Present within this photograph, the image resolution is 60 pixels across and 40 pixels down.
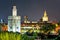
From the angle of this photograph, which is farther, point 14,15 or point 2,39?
point 14,15

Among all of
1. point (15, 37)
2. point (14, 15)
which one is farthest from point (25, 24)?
point (15, 37)

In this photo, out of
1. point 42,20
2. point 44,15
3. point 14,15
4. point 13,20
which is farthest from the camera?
point 44,15

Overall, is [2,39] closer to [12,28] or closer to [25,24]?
[12,28]

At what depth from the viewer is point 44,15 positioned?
156 meters

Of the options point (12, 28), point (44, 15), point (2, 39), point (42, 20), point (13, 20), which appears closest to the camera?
point (2, 39)

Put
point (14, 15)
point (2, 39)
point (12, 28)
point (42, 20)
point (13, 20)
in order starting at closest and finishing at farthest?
point (2, 39) → point (12, 28) → point (13, 20) → point (14, 15) → point (42, 20)

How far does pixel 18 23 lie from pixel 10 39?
102m

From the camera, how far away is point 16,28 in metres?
114

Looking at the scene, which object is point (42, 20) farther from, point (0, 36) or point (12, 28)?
point (0, 36)

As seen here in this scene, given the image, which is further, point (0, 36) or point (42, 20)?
point (42, 20)

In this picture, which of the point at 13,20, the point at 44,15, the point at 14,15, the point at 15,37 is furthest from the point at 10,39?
the point at 44,15

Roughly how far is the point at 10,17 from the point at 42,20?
73.5 feet

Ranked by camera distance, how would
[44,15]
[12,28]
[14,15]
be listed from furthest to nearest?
[44,15] → [14,15] → [12,28]

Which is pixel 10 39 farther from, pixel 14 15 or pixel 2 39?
pixel 14 15
